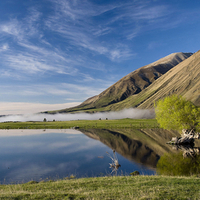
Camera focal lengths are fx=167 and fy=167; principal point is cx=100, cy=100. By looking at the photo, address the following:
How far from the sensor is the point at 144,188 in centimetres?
1872

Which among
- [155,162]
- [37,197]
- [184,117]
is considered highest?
[184,117]

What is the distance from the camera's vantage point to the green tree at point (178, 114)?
195 ft

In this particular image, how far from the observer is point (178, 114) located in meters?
59.2

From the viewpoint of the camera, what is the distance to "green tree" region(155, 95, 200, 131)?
59.6m

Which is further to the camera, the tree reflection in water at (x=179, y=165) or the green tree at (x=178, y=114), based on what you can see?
the green tree at (x=178, y=114)

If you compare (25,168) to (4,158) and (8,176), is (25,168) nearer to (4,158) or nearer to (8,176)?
(8,176)

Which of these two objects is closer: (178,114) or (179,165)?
(179,165)

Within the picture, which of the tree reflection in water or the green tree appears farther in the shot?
the green tree

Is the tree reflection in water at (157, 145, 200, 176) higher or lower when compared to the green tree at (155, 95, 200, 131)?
lower

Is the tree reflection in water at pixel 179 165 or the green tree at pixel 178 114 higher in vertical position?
the green tree at pixel 178 114

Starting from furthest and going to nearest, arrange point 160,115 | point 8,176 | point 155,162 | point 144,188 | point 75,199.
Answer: point 160,115, point 155,162, point 8,176, point 144,188, point 75,199

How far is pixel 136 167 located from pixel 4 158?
35327 millimetres

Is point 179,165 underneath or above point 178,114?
underneath

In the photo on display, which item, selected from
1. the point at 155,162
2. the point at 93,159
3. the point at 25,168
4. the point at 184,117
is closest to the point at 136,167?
the point at 155,162
